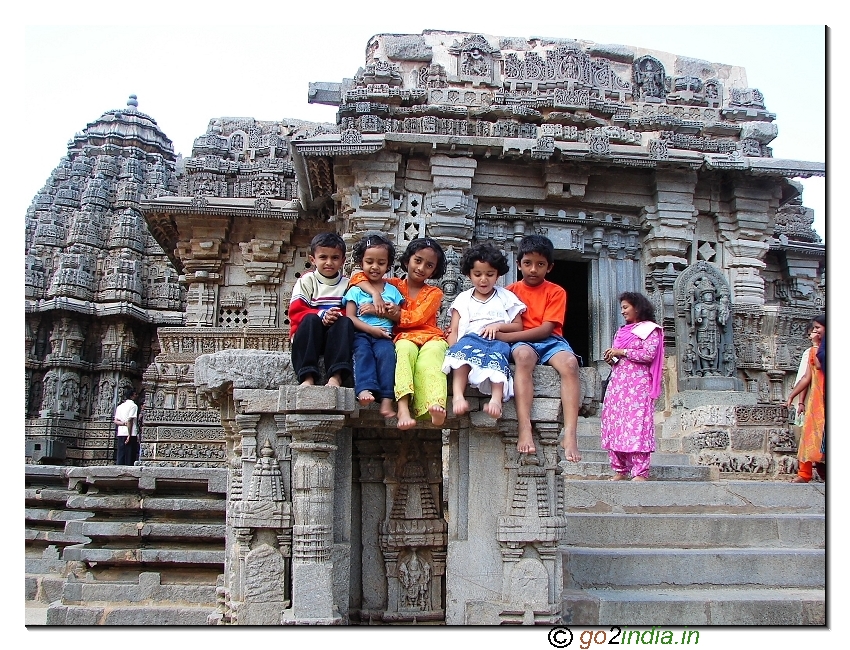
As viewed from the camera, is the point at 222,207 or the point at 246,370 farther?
the point at 222,207

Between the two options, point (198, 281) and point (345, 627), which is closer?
point (345, 627)

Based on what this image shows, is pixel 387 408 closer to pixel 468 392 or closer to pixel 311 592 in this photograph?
pixel 468 392

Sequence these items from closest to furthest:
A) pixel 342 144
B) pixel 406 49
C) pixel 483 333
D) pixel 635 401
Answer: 1. pixel 483 333
2. pixel 635 401
3. pixel 342 144
4. pixel 406 49

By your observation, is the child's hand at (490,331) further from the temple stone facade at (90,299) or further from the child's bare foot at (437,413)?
the temple stone facade at (90,299)

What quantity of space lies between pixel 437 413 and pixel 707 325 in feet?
24.7

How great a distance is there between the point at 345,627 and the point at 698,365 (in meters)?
7.70

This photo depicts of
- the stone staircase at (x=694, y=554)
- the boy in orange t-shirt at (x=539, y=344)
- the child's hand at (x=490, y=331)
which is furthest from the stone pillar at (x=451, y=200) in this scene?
the child's hand at (x=490, y=331)

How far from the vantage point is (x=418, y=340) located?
4.59 m

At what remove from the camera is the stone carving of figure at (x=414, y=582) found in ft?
16.7

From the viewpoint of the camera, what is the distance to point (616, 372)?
7.30m

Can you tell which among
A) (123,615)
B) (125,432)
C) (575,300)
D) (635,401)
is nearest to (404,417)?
(123,615)

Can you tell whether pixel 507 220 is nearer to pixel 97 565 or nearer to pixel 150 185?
pixel 97 565

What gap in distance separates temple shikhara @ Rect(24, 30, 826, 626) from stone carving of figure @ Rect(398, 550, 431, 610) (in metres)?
0.02

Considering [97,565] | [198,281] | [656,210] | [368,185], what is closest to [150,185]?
[198,281]
